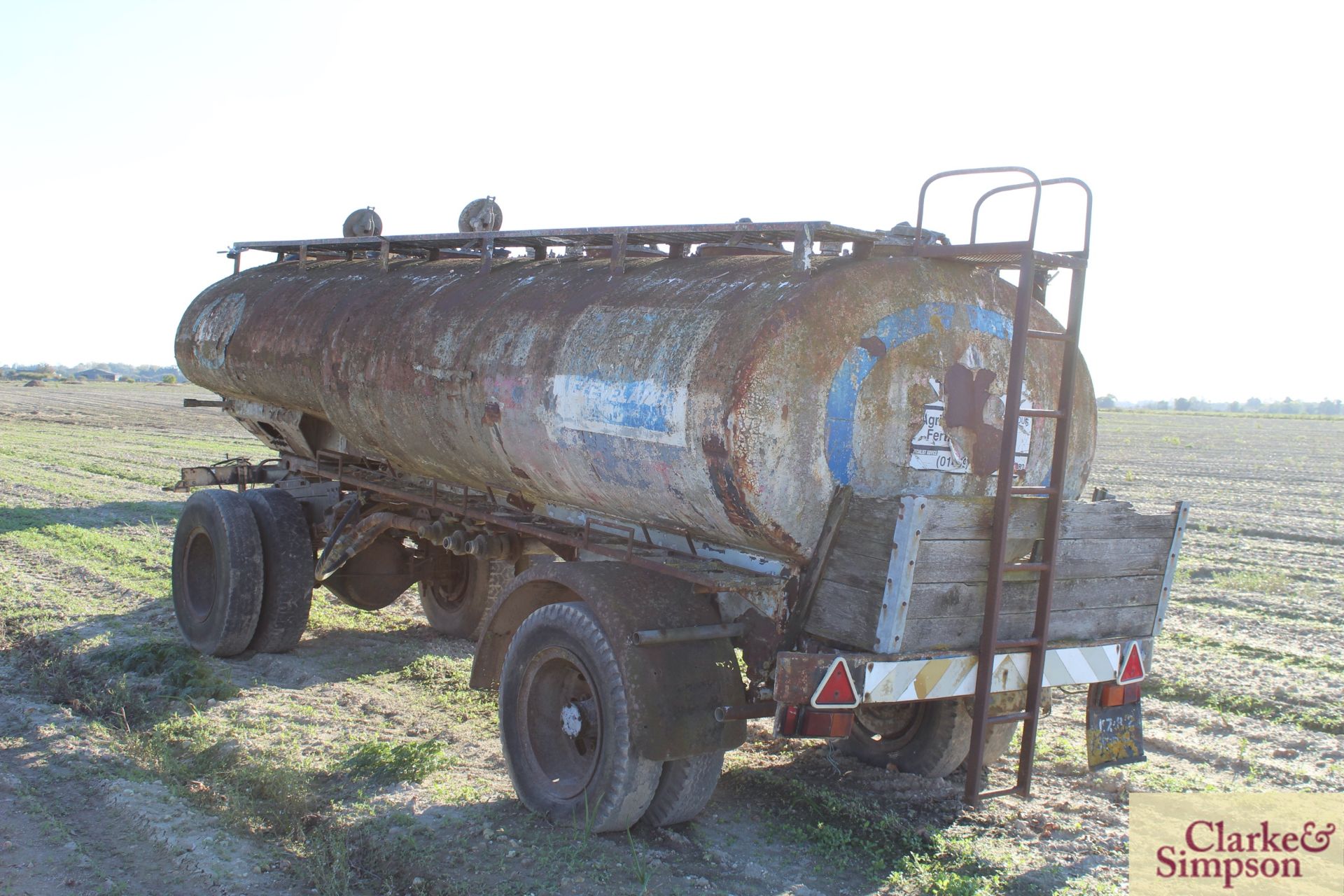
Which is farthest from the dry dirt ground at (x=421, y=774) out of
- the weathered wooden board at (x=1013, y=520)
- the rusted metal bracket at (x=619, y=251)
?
the rusted metal bracket at (x=619, y=251)

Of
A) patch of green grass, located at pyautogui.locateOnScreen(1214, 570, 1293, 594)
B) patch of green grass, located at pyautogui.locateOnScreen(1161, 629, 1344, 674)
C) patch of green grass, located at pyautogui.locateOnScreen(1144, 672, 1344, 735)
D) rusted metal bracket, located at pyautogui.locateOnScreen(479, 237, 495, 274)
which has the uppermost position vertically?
rusted metal bracket, located at pyautogui.locateOnScreen(479, 237, 495, 274)

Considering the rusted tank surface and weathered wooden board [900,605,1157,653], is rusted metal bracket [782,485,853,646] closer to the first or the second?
the rusted tank surface

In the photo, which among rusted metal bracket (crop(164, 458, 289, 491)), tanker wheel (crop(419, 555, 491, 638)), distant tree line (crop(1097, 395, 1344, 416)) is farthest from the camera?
distant tree line (crop(1097, 395, 1344, 416))

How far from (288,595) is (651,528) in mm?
3484

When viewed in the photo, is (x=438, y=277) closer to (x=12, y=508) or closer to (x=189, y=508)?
(x=189, y=508)

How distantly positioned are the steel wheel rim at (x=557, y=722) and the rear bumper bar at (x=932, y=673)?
1093 millimetres

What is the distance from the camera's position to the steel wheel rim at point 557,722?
187 inches

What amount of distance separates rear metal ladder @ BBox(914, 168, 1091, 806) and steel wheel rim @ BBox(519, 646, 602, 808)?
1640 millimetres

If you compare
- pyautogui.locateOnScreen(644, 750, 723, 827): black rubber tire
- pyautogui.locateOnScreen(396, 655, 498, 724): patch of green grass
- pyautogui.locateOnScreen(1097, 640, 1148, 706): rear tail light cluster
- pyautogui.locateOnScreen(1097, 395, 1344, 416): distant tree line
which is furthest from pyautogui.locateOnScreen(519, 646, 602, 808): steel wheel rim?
pyautogui.locateOnScreen(1097, 395, 1344, 416): distant tree line

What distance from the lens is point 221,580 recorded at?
719 centimetres

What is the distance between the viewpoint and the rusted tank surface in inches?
165

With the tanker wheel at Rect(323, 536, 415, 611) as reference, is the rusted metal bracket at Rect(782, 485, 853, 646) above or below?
above

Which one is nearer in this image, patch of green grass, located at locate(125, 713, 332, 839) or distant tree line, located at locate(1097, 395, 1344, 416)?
patch of green grass, located at locate(125, 713, 332, 839)

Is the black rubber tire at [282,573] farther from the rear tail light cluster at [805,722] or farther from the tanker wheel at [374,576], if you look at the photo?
the rear tail light cluster at [805,722]
